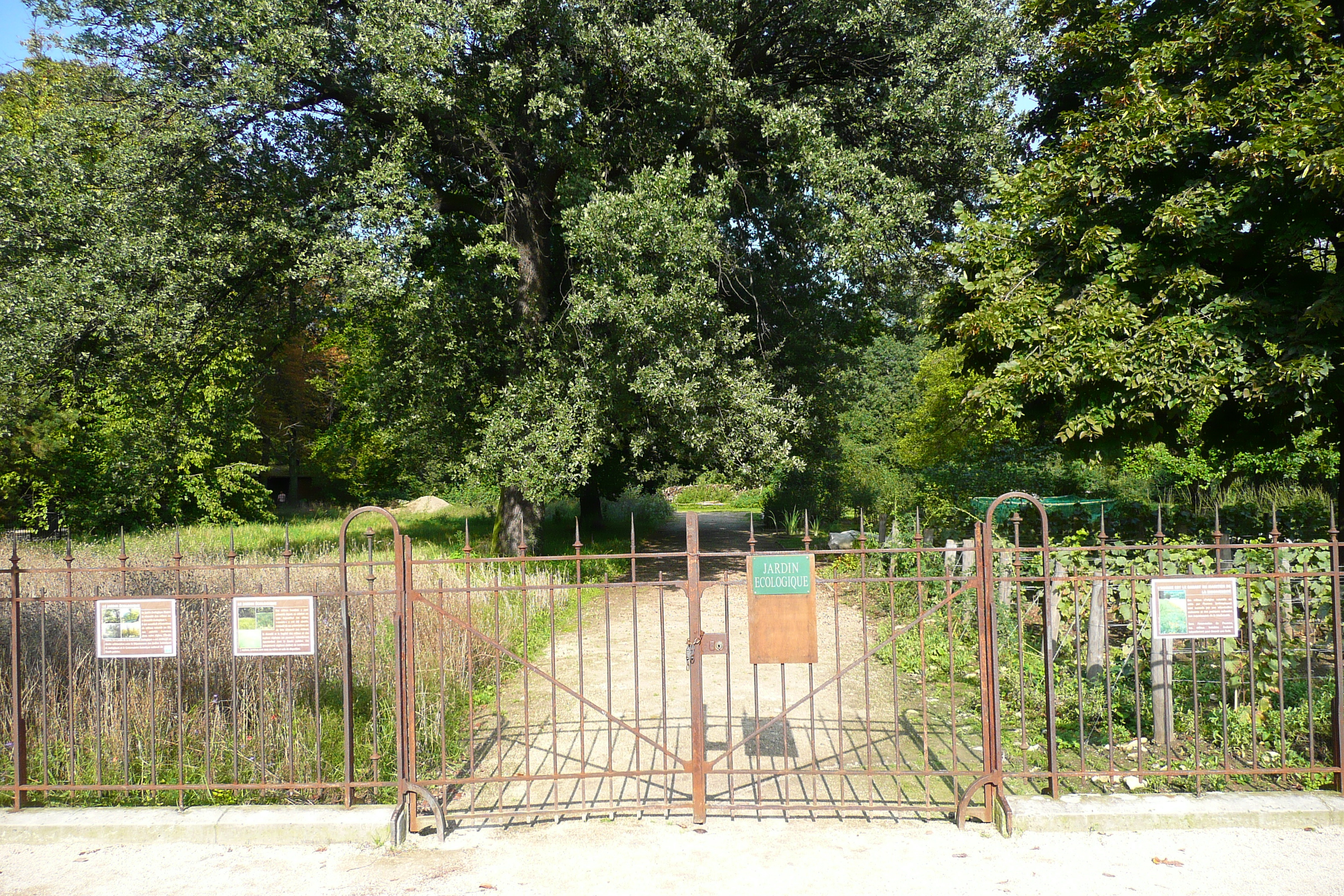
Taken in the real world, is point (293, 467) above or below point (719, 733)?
above

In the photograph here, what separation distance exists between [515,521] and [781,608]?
10808 millimetres

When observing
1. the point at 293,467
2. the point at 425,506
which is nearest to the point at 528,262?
the point at 425,506

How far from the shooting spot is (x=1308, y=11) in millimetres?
7527

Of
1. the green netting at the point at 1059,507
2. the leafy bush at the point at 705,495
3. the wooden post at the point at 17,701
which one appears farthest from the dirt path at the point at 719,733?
the leafy bush at the point at 705,495

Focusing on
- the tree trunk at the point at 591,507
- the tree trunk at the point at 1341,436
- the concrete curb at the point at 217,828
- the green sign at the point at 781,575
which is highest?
the tree trunk at the point at 1341,436

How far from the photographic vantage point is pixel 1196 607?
16.8ft

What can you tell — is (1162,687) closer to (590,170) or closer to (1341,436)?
(1341,436)

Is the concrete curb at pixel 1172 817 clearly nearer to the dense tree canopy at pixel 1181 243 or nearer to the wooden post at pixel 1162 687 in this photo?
the wooden post at pixel 1162 687

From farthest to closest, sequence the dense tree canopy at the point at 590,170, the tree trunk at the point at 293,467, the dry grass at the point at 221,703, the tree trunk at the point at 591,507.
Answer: the tree trunk at the point at 293,467 → the tree trunk at the point at 591,507 → the dense tree canopy at the point at 590,170 → the dry grass at the point at 221,703

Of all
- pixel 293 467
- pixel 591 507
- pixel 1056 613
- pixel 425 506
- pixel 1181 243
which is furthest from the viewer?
pixel 293 467

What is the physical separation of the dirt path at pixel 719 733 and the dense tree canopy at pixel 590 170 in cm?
415

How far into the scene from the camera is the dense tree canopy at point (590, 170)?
11.4 metres

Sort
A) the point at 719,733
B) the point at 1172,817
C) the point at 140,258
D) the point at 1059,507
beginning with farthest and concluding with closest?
the point at 1059,507, the point at 140,258, the point at 719,733, the point at 1172,817

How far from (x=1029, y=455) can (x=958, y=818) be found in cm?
1513
